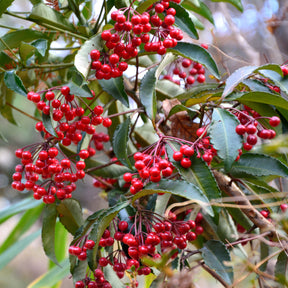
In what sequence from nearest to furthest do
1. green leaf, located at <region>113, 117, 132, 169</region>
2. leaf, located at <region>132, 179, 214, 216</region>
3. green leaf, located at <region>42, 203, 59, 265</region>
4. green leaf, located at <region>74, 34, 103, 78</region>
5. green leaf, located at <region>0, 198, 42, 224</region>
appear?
leaf, located at <region>132, 179, 214, 216</region> < green leaf, located at <region>74, 34, 103, 78</region> < green leaf, located at <region>113, 117, 132, 169</region> < green leaf, located at <region>42, 203, 59, 265</region> < green leaf, located at <region>0, 198, 42, 224</region>

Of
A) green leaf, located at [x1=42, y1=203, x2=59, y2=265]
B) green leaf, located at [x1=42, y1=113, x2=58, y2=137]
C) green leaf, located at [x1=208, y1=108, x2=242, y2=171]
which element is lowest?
green leaf, located at [x1=42, y1=203, x2=59, y2=265]

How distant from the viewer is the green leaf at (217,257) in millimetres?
705

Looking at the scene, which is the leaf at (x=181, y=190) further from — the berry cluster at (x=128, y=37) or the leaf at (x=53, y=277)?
the leaf at (x=53, y=277)

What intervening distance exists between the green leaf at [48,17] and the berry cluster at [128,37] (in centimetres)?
18

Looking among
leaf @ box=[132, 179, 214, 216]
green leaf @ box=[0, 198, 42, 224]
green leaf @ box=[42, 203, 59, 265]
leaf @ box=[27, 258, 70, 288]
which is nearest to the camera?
leaf @ box=[132, 179, 214, 216]

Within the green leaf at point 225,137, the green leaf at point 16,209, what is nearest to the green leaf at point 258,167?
the green leaf at point 225,137

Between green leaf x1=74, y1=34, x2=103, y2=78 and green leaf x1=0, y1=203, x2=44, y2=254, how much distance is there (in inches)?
35.0

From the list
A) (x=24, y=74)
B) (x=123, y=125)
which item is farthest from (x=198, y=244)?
(x=24, y=74)

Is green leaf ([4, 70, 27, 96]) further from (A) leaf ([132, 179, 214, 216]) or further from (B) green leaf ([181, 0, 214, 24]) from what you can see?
(B) green leaf ([181, 0, 214, 24])

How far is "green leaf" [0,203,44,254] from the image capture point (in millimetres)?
1489

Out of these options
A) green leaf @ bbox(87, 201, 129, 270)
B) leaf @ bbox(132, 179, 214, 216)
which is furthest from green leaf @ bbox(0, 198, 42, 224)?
leaf @ bbox(132, 179, 214, 216)

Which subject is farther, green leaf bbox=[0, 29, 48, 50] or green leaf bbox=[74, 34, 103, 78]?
green leaf bbox=[0, 29, 48, 50]

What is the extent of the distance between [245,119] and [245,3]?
3.38 ft

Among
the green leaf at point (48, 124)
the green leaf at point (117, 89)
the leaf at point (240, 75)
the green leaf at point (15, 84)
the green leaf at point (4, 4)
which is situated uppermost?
the green leaf at point (4, 4)
